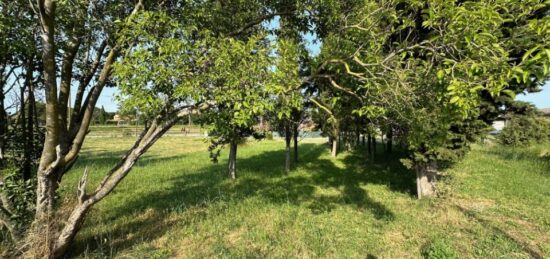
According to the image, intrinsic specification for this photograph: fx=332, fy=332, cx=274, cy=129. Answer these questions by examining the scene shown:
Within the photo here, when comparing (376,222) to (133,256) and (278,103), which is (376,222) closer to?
(278,103)

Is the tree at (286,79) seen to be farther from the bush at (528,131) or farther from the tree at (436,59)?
the bush at (528,131)

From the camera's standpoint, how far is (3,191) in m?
4.39

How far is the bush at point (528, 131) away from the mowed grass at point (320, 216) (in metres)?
3.32

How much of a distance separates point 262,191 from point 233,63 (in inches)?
239

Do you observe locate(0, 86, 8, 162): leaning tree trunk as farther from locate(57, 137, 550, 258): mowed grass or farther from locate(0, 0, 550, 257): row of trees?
locate(57, 137, 550, 258): mowed grass

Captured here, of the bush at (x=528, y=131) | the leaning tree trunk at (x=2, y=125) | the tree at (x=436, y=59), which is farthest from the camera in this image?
the bush at (x=528, y=131)

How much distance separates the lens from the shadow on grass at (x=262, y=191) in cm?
627

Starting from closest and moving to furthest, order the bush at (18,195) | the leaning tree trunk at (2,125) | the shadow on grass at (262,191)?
the bush at (18,195), the leaning tree trunk at (2,125), the shadow on grass at (262,191)

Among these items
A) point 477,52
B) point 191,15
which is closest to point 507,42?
point 477,52

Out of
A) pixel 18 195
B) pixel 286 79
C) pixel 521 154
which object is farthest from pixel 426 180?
pixel 521 154

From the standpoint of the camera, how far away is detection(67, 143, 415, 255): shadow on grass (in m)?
6.27

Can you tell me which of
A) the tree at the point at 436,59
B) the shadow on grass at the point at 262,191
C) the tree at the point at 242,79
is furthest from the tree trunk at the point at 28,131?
the tree at the point at 436,59

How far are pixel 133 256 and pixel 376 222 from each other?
14.1ft

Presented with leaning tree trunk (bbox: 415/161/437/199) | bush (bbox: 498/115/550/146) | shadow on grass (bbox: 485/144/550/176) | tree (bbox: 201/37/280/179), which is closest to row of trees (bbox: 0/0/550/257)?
tree (bbox: 201/37/280/179)
